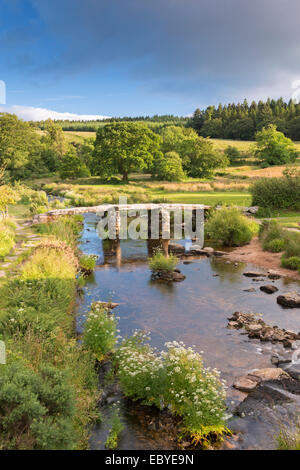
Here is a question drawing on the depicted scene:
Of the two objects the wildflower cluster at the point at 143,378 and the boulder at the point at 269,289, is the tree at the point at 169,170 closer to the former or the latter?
the boulder at the point at 269,289

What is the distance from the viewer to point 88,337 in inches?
271

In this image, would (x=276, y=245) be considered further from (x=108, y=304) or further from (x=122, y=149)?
(x=122, y=149)

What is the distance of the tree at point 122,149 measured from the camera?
41781 millimetres

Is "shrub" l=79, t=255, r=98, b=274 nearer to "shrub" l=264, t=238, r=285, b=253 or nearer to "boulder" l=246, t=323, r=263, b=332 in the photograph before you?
"boulder" l=246, t=323, r=263, b=332

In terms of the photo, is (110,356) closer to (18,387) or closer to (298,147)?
(18,387)

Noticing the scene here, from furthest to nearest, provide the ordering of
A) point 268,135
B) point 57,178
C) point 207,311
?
point 268,135, point 57,178, point 207,311

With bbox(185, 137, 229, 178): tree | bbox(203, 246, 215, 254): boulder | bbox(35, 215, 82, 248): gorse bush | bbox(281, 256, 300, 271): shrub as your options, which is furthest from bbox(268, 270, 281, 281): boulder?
bbox(185, 137, 229, 178): tree

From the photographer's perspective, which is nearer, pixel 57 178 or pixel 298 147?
pixel 57 178

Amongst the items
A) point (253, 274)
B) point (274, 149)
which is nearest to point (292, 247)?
point (253, 274)

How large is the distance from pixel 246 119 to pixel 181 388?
78.2 meters

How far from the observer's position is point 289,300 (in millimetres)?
10016

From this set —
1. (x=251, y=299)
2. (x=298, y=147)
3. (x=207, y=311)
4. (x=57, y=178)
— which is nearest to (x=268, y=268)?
(x=251, y=299)

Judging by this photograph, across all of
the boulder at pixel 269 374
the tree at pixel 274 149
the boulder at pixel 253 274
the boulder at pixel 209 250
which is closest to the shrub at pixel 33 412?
the boulder at pixel 269 374
